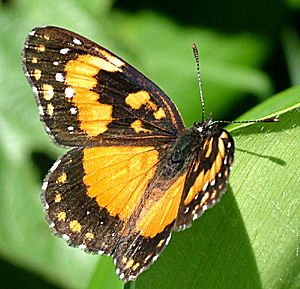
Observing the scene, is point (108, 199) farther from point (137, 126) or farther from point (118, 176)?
point (137, 126)

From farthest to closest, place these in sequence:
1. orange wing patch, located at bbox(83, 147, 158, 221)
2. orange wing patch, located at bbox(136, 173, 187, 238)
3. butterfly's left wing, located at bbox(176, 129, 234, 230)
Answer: orange wing patch, located at bbox(83, 147, 158, 221)
orange wing patch, located at bbox(136, 173, 187, 238)
butterfly's left wing, located at bbox(176, 129, 234, 230)

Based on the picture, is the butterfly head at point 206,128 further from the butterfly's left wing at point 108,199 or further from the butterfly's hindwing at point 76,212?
the butterfly's hindwing at point 76,212

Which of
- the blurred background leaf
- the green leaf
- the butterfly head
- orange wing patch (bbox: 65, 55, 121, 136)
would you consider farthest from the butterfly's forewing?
the blurred background leaf

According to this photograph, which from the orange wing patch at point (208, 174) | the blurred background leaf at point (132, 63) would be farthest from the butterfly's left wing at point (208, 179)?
the blurred background leaf at point (132, 63)

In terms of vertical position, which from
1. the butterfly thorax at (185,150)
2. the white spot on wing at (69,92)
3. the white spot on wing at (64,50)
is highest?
the white spot on wing at (64,50)

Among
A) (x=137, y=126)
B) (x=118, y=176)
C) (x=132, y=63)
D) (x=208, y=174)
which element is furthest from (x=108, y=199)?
(x=132, y=63)

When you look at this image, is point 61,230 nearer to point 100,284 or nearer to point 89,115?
point 100,284

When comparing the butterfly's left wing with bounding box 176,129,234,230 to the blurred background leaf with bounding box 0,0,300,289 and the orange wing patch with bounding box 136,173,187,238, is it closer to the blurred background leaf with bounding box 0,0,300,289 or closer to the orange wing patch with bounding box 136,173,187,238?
the orange wing patch with bounding box 136,173,187,238
